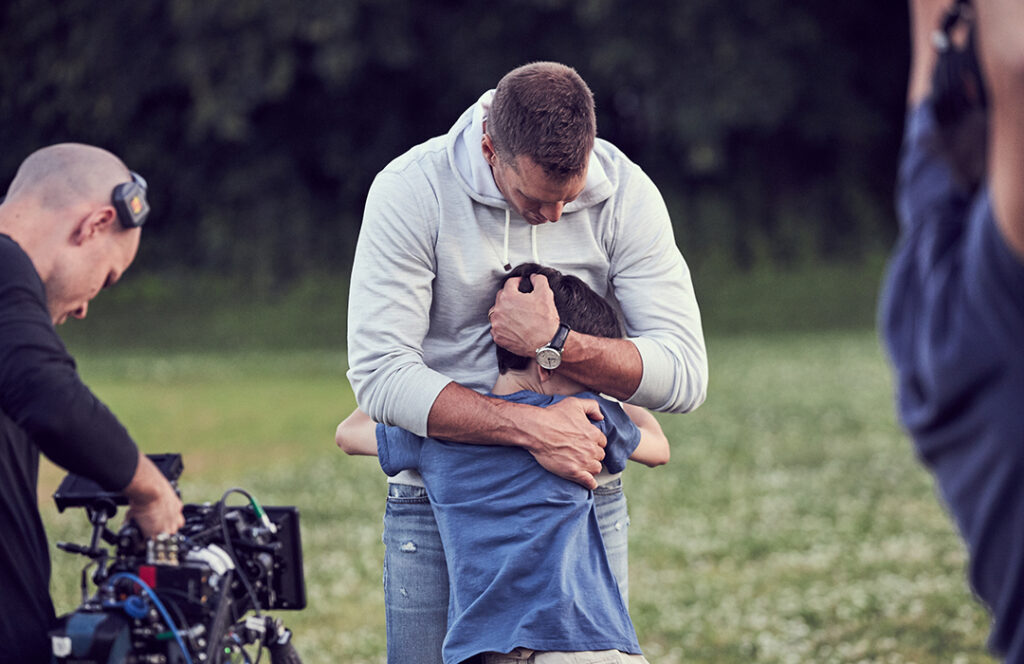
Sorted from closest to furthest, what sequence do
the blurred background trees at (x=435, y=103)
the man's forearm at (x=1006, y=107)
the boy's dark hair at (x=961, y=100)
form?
the man's forearm at (x=1006, y=107) → the boy's dark hair at (x=961, y=100) → the blurred background trees at (x=435, y=103)

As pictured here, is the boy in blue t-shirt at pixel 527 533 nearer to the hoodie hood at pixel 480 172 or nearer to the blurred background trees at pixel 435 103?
the hoodie hood at pixel 480 172

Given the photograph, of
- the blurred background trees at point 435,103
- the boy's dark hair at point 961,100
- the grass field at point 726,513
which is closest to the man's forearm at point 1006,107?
the boy's dark hair at point 961,100

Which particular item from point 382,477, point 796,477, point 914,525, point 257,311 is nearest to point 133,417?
point 382,477

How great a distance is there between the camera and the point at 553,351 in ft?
10.1

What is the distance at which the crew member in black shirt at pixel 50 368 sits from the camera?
2.61 m

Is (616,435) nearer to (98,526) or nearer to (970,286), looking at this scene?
(98,526)

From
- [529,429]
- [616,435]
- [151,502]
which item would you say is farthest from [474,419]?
[151,502]

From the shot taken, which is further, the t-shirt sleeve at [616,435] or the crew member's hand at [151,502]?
the t-shirt sleeve at [616,435]

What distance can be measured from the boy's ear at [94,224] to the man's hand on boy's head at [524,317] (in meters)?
0.91

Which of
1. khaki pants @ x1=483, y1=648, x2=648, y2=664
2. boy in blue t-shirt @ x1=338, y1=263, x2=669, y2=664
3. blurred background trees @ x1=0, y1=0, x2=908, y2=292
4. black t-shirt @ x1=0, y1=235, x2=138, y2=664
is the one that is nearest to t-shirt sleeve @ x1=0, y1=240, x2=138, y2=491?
black t-shirt @ x1=0, y1=235, x2=138, y2=664

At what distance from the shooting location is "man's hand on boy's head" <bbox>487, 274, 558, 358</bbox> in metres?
3.07

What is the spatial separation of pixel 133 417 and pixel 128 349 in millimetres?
8182

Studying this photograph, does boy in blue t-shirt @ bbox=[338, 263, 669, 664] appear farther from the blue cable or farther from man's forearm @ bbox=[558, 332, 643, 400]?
the blue cable

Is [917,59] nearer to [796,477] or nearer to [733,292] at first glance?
[796,477]
